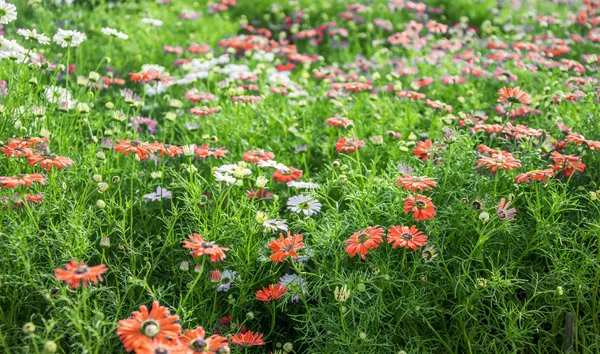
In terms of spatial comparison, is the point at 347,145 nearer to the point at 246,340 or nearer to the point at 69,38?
the point at 246,340

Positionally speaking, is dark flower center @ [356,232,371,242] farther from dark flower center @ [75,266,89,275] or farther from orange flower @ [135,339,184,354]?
dark flower center @ [75,266,89,275]

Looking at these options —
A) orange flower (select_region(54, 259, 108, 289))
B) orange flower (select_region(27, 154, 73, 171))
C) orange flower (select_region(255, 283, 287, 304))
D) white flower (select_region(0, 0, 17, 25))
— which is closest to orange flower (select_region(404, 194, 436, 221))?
orange flower (select_region(255, 283, 287, 304))

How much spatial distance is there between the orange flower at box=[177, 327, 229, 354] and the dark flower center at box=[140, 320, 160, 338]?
0.23 feet

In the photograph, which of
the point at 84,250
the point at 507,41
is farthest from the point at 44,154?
the point at 507,41

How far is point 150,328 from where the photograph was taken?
149cm

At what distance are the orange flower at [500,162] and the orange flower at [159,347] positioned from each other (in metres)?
1.22

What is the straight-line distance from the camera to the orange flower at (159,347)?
1.44m

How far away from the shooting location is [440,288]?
2.08 metres

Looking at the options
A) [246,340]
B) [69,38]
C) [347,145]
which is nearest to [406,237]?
[246,340]

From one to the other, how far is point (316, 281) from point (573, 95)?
64.2 inches

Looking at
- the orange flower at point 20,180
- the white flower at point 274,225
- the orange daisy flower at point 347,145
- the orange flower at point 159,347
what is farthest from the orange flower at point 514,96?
the orange flower at point 20,180

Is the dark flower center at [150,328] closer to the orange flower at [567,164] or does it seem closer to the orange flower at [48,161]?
the orange flower at [48,161]

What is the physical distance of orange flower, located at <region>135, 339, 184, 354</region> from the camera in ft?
4.73

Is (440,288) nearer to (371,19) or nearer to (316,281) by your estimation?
(316,281)
